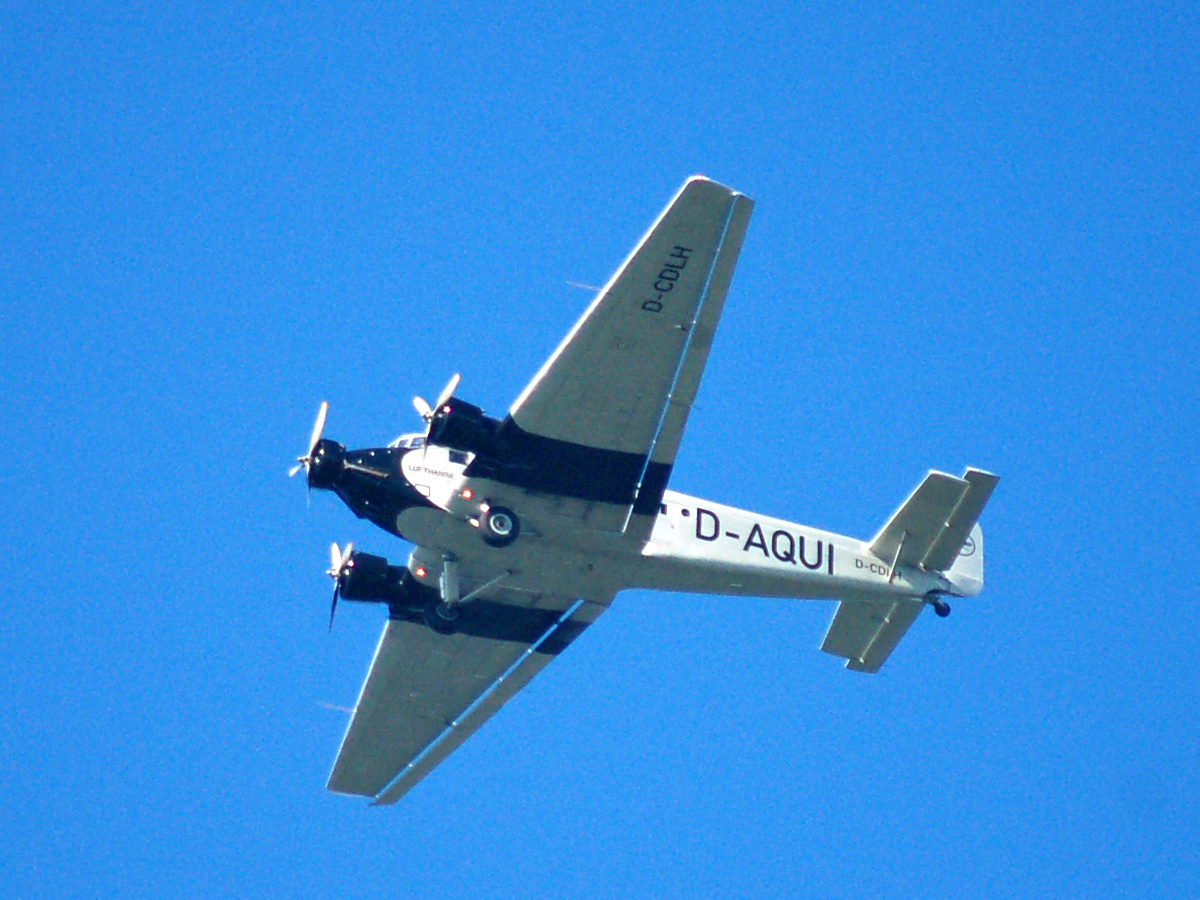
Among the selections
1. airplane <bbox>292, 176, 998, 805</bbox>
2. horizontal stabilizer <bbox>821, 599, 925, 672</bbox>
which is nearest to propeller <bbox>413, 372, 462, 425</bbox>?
airplane <bbox>292, 176, 998, 805</bbox>

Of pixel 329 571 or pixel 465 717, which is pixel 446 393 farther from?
pixel 465 717

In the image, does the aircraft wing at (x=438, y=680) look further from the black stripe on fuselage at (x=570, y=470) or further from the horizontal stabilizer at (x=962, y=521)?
the horizontal stabilizer at (x=962, y=521)

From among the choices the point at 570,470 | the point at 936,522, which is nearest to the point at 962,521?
the point at 936,522

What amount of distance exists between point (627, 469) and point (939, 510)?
25.3ft

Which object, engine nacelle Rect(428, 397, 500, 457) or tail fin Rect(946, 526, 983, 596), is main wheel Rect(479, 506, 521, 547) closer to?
engine nacelle Rect(428, 397, 500, 457)

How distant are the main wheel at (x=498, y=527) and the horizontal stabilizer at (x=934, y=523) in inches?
340

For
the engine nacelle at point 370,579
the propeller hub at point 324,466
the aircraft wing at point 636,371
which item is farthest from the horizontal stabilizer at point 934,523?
the propeller hub at point 324,466

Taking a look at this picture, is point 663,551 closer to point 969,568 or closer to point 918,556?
point 918,556

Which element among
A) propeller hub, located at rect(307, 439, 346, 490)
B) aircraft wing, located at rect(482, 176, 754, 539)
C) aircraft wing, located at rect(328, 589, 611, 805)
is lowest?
aircraft wing, located at rect(328, 589, 611, 805)

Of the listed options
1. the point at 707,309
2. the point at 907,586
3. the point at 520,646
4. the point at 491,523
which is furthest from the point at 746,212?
the point at 520,646

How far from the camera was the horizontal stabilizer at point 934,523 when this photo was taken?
3203 centimetres

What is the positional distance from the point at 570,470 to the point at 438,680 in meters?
8.83

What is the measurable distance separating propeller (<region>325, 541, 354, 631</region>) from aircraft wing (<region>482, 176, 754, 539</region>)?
16.5ft

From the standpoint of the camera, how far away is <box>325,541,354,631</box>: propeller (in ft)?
105
